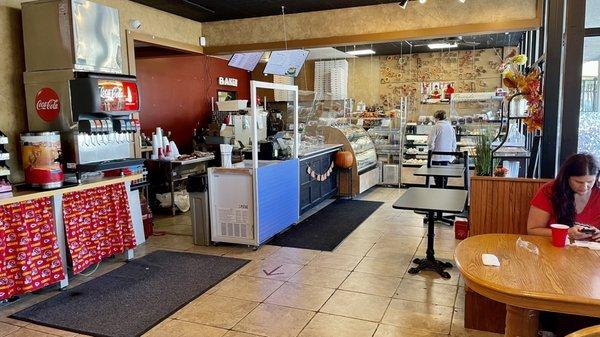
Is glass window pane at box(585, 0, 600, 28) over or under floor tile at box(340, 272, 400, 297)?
over

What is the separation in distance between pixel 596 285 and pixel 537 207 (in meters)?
0.99

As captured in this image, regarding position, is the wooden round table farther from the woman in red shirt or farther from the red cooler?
the red cooler

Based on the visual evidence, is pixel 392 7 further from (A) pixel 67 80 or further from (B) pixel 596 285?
(B) pixel 596 285

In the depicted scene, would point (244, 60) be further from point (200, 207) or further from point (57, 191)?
point (57, 191)

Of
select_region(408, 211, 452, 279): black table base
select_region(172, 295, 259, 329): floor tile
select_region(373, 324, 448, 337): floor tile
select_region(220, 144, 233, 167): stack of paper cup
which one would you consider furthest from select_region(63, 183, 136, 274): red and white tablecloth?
select_region(408, 211, 452, 279): black table base

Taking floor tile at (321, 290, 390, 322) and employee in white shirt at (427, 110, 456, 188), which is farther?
employee in white shirt at (427, 110, 456, 188)

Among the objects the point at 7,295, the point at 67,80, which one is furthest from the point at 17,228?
the point at 67,80

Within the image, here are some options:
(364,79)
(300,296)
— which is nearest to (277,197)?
(300,296)

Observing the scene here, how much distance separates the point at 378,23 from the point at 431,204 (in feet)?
12.1

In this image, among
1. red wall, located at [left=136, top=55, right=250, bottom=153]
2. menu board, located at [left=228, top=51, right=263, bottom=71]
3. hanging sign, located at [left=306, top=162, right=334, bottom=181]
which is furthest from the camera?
red wall, located at [left=136, top=55, right=250, bottom=153]

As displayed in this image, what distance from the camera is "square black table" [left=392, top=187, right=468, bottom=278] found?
13.1 ft

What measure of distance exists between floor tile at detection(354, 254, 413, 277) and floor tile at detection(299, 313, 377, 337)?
1.08 meters

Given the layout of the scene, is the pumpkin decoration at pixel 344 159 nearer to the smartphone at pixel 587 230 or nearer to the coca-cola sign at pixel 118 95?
the coca-cola sign at pixel 118 95

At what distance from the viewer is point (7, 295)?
3.67 metres
